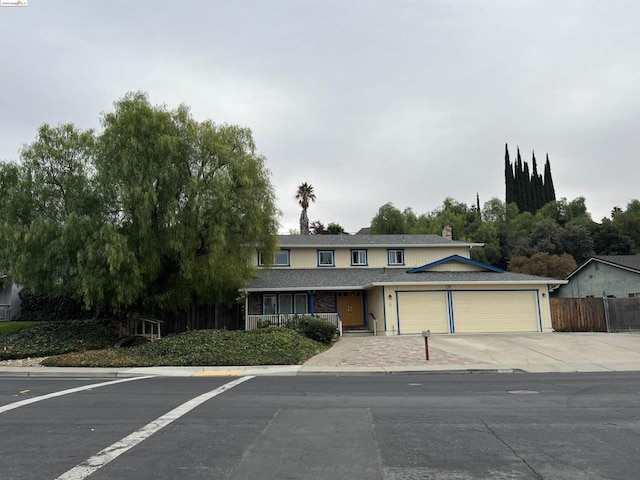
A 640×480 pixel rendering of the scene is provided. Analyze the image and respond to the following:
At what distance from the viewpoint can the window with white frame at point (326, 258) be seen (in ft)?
101

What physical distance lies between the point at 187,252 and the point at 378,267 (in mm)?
13936

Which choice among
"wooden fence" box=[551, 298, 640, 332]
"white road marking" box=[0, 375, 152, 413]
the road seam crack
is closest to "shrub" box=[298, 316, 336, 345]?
"white road marking" box=[0, 375, 152, 413]

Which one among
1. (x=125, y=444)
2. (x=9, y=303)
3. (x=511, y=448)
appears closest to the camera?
(x=511, y=448)

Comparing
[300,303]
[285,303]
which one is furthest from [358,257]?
[285,303]

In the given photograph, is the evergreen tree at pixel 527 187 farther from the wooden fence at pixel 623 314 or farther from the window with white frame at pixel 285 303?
the window with white frame at pixel 285 303

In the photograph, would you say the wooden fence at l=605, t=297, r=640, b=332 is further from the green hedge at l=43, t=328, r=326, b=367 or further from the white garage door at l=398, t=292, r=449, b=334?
the green hedge at l=43, t=328, r=326, b=367

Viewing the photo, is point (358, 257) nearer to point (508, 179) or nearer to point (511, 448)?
point (511, 448)

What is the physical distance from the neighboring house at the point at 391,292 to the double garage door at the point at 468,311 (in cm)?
5

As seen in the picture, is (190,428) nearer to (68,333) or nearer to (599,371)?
(599,371)

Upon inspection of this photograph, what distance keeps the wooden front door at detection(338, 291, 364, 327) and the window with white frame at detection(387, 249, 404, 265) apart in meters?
3.84

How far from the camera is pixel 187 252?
20609 mm

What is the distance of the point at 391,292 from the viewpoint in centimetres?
2503

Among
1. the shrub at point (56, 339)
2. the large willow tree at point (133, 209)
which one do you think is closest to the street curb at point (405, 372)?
the large willow tree at point (133, 209)

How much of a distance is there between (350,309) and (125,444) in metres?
22.7
